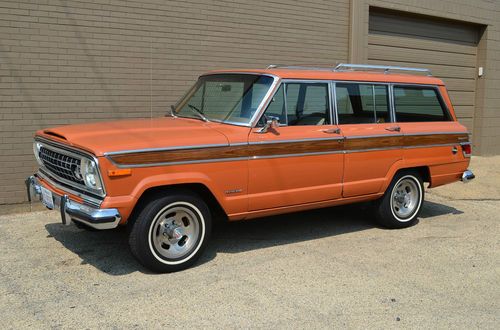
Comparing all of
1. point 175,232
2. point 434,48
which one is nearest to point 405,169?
point 175,232

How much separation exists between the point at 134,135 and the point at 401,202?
11.7 feet

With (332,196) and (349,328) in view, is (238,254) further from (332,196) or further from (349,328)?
(349,328)

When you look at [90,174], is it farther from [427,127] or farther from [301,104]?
[427,127]

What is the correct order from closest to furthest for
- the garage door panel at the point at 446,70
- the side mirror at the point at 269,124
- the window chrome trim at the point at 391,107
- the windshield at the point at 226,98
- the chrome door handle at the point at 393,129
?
the side mirror at the point at 269,124, the windshield at the point at 226,98, the chrome door handle at the point at 393,129, the window chrome trim at the point at 391,107, the garage door panel at the point at 446,70

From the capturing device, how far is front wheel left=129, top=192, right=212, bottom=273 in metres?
4.48

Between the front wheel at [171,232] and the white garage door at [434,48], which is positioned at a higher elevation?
the white garage door at [434,48]

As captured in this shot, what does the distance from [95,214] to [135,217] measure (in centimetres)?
40

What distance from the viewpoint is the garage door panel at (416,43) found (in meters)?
11.1

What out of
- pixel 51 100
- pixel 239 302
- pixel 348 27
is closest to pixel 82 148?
pixel 239 302

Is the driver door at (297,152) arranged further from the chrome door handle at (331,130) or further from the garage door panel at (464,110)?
the garage door panel at (464,110)

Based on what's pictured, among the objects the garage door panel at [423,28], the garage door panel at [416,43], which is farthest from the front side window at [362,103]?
the garage door panel at [423,28]

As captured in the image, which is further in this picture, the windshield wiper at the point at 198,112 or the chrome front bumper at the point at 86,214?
the windshield wiper at the point at 198,112

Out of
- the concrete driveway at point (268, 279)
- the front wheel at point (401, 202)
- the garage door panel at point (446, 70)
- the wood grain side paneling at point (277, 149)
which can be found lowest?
the concrete driveway at point (268, 279)

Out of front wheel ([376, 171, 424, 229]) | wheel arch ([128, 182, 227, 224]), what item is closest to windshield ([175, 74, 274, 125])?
wheel arch ([128, 182, 227, 224])
